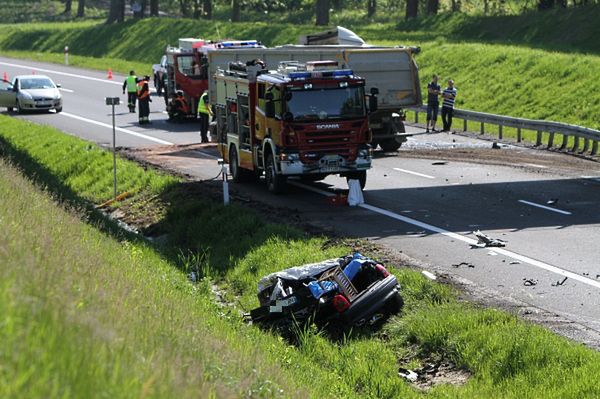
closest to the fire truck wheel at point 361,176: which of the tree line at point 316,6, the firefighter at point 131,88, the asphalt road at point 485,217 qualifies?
the asphalt road at point 485,217

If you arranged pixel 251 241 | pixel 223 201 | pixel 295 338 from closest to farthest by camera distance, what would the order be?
pixel 295 338
pixel 251 241
pixel 223 201

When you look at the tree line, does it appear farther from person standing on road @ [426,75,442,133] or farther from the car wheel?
the car wheel

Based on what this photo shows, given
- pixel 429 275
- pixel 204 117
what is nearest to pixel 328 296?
pixel 429 275

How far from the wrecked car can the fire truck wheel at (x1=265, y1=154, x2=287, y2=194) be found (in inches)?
371

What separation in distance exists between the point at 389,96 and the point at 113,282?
22.4 meters

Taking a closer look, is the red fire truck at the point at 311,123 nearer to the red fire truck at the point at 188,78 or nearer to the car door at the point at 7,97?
the red fire truck at the point at 188,78

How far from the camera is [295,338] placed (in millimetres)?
14312

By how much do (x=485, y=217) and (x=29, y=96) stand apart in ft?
96.7

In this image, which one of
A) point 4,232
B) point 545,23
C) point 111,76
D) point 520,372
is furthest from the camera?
point 111,76

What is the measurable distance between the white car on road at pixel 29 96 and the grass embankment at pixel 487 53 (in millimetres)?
Answer: 15204

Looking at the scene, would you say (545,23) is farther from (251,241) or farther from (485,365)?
(485,365)

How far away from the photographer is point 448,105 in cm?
3803

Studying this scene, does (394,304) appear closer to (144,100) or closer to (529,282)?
(529,282)

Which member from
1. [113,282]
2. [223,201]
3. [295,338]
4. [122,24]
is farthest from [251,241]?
[122,24]
